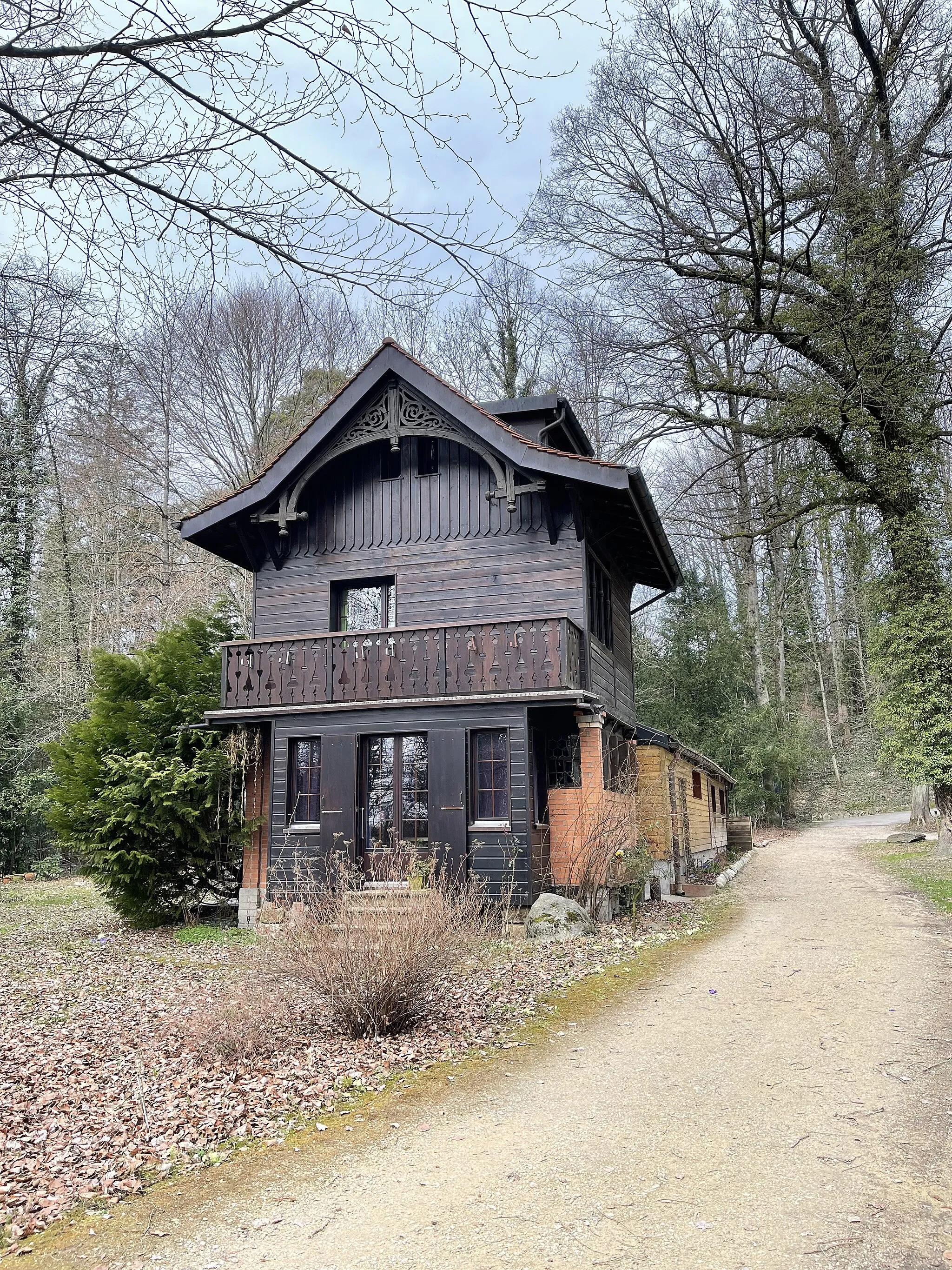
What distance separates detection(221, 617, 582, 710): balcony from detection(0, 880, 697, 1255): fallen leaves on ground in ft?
13.4

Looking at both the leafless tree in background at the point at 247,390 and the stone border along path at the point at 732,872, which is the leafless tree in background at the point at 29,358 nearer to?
the stone border along path at the point at 732,872

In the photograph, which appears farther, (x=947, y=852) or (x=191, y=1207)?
(x=947, y=852)

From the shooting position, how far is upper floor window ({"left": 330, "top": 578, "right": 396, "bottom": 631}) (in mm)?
16969

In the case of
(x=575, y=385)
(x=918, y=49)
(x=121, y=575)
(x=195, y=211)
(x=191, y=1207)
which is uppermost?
(x=918, y=49)

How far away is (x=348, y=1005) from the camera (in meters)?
7.45

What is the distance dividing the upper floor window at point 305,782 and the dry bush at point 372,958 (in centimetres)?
723

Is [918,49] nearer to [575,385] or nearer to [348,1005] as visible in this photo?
[575,385]

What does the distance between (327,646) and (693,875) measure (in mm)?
10684

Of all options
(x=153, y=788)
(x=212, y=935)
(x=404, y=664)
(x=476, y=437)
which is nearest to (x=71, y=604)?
(x=153, y=788)

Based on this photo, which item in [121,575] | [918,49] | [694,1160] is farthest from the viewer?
[121,575]

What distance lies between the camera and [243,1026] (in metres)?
6.88

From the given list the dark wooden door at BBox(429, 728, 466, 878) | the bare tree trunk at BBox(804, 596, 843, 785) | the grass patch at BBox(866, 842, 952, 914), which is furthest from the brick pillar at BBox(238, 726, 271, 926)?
the bare tree trunk at BBox(804, 596, 843, 785)

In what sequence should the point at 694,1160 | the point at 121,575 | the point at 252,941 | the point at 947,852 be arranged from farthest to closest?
the point at 121,575, the point at 947,852, the point at 252,941, the point at 694,1160

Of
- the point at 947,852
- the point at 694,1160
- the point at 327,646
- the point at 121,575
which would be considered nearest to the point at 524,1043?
the point at 694,1160
